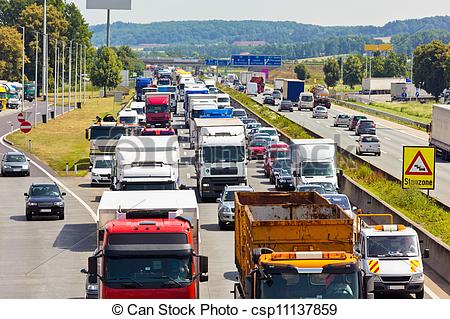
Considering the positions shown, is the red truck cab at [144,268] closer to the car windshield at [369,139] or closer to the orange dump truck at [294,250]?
the orange dump truck at [294,250]

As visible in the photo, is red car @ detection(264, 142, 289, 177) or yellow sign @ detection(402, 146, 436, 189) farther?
red car @ detection(264, 142, 289, 177)

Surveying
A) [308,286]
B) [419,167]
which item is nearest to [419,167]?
[419,167]

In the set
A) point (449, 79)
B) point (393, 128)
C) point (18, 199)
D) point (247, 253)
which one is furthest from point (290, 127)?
point (449, 79)

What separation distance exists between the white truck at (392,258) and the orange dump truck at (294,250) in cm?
172

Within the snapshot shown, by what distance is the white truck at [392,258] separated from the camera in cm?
2531

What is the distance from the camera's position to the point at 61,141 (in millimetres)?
83562

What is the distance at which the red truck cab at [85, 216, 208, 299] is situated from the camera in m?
19.2

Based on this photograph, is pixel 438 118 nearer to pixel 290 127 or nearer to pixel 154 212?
pixel 290 127

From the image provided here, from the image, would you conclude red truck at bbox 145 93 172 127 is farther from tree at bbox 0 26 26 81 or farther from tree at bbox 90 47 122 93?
tree at bbox 0 26 26 81

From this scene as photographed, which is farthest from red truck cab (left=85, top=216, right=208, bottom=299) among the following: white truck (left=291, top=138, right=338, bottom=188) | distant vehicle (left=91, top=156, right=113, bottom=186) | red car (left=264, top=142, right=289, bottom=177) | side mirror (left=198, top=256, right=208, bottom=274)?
red car (left=264, top=142, right=289, bottom=177)

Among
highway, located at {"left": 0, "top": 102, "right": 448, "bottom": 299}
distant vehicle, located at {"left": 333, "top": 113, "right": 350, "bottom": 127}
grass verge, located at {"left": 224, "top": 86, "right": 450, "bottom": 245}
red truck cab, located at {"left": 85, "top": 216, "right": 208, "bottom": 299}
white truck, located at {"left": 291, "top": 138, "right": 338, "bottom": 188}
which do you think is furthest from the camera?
distant vehicle, located at {"left": 333, "top": 113, "right": 350, "bottom": 127}

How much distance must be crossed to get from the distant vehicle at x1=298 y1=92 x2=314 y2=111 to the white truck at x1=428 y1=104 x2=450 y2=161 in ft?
171

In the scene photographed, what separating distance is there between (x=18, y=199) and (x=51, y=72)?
11402cm

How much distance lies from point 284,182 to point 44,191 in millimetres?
12137
